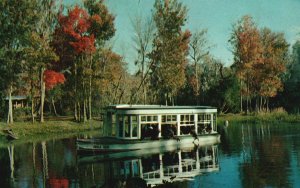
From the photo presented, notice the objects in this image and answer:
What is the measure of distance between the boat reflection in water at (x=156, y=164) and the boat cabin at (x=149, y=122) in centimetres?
183

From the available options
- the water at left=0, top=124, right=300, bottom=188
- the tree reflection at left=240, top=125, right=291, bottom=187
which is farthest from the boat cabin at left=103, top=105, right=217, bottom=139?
the tree reflection at left=240, top=125, right=291, bottom=187

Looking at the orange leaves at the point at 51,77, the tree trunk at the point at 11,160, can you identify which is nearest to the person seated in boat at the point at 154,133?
the tree trunk at the point at 11,160

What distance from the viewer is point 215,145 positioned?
38.4 meters

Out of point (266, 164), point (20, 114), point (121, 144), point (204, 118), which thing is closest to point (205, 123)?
point (204, 118)

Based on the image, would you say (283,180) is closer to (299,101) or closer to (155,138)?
(155,138)

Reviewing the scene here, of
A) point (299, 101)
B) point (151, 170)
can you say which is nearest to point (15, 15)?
point (151, 170)

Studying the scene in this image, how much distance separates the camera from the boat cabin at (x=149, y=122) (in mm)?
34125

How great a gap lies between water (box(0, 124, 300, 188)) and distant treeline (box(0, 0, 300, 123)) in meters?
Result: 19.9

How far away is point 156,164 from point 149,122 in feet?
25.6

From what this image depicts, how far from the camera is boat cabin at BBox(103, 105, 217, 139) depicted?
3412 cm

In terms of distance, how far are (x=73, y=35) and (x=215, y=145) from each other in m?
31.4

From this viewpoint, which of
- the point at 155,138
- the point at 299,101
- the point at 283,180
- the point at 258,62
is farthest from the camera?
the point at 299,101

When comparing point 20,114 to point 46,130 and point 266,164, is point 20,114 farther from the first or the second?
point 266,164

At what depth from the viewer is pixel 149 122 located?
35.2m
